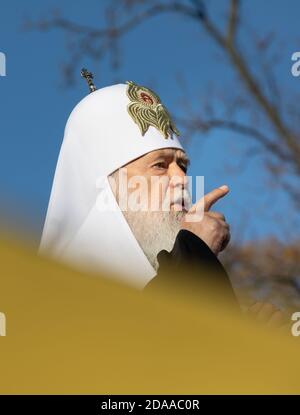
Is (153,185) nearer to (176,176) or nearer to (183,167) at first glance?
(176,176)

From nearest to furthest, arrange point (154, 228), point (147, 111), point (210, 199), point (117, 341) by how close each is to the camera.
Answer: point (117, 341), point (210, 199), point (154, 228), point (147, 111)

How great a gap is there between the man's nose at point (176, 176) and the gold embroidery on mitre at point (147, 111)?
0.80ft

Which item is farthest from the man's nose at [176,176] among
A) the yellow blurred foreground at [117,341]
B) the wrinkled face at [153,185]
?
the yellow blurred foreground at [117,341]

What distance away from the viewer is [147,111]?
301 centimetres

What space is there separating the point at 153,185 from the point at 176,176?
91mm

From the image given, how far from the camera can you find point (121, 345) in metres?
1.00

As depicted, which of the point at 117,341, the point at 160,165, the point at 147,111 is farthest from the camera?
the point at 147,111

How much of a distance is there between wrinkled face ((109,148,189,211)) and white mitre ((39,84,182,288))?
4cm

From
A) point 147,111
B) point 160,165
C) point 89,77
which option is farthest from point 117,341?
point 89,77

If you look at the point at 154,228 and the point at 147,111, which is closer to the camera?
the point at 154,228

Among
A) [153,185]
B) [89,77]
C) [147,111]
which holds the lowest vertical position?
[153,185]

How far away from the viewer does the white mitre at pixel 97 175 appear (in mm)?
2416

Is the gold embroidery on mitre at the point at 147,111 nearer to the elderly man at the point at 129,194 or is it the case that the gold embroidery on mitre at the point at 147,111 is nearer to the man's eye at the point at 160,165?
the elderly man at the point at 129,194
